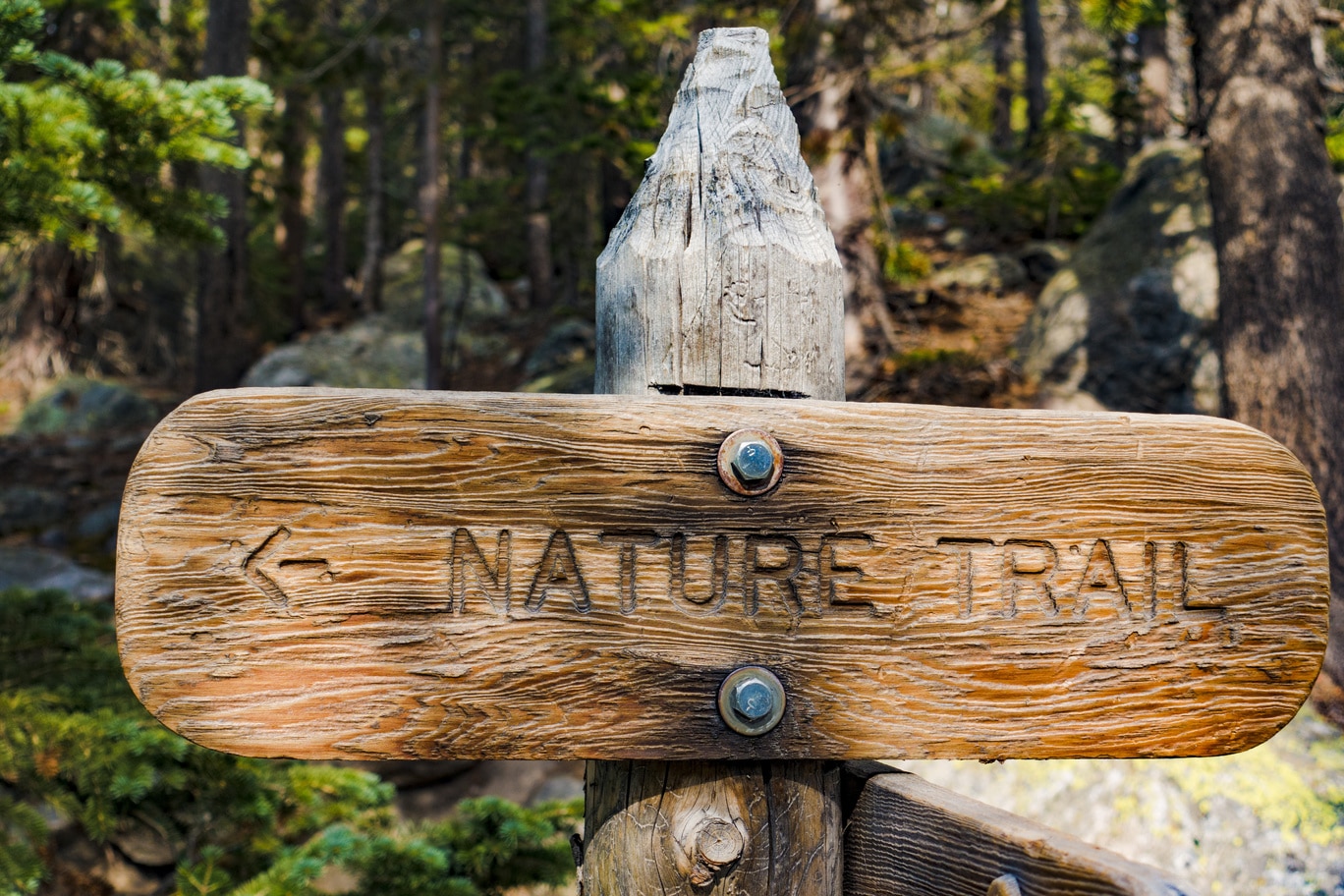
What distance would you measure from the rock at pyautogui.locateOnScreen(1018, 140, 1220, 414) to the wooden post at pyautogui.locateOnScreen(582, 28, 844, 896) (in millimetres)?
6822

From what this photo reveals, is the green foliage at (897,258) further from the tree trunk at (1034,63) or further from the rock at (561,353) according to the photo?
the tree trunk at (1034,63)

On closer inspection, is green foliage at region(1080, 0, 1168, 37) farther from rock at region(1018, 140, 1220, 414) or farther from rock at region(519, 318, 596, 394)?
rock at region(519, 318, 596, 394)

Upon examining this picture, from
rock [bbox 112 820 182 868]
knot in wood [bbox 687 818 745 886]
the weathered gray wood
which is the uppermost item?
the weathered gray wood

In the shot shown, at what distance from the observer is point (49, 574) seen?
27.1 ft

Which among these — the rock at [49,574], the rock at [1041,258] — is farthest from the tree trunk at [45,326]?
the rock at [1041,258]

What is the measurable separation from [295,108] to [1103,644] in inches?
735

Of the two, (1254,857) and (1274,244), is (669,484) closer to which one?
(1254,857)

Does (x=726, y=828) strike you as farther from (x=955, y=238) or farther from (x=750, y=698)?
(x=955, y=238)

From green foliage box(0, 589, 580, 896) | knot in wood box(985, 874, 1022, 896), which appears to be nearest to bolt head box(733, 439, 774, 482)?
knot in wood box(985, 874, 1022, 896)

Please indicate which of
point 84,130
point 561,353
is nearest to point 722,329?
point 84,130

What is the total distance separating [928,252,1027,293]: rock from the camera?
11094 millimetres

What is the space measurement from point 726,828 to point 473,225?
1771 cm

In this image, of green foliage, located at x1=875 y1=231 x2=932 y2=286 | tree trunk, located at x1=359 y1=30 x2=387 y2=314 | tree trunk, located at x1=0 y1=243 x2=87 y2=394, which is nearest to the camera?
green foliage, located at x1=875 y1=231 x2=932 y2=286

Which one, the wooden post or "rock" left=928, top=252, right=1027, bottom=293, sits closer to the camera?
the wooden post
